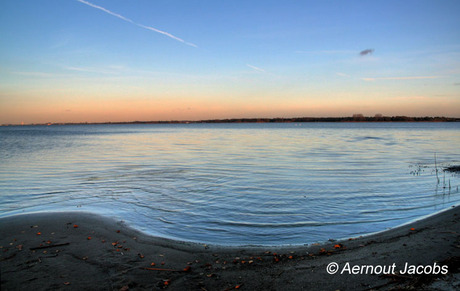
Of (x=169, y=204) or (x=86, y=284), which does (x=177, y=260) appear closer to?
(x=86, y=284)

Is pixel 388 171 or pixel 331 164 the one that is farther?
pixel 331 164

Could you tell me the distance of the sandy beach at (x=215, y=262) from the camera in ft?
17.3

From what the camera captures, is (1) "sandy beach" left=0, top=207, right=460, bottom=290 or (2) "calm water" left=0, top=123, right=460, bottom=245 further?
(2) "calm water" left=0, top=123, right=460, bottom=245

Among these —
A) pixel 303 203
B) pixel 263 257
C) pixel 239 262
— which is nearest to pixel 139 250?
pixel 239 262

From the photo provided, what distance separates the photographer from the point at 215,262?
251 inches

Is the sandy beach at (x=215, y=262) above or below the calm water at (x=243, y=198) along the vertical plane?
above

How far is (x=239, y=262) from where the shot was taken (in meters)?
6.35

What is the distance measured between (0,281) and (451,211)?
11.8 m

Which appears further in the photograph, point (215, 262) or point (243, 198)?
point (243, 198)

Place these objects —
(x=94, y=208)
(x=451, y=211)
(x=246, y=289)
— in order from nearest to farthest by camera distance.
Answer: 1. (x=246, y=289)
2. (x=451, y=211)
3. (x=94, y=208)

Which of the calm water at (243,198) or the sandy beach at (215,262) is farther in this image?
the calm water at (243,198)

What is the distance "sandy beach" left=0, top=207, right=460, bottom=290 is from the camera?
17.3ft

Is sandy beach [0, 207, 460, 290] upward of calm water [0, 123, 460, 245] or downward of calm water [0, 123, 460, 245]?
upward

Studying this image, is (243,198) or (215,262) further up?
(215,262)
